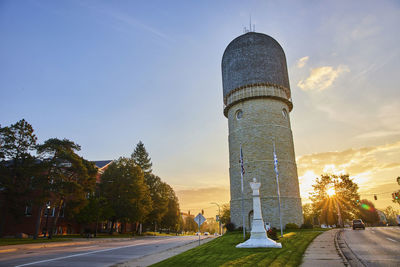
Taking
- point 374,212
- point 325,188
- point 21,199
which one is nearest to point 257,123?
point 21,199

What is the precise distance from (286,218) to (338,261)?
65.6 feet

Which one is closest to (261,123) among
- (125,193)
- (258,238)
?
(258,238)

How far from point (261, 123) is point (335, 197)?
39.7 m

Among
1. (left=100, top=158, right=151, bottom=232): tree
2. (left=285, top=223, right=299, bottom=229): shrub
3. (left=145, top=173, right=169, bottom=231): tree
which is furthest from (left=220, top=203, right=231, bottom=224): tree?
(left=285, top=223, right=299, bottom=229): shrub

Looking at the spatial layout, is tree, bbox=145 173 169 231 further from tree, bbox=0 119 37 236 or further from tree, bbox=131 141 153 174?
tree, bbox=0 119 37 236

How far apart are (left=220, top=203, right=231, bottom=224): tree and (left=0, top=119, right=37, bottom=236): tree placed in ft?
146

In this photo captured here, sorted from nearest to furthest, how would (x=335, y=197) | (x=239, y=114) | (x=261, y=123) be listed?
(x=261, y=123) → (x=239, y=114) → (x=335, y=197)

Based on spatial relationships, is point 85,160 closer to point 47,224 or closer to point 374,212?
point 47,224

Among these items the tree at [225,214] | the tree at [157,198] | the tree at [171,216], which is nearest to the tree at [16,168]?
the tree at [157,198]

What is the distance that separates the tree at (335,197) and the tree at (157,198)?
121 feet

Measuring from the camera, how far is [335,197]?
60531mm

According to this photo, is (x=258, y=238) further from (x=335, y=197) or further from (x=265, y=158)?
(x=335, y=197)

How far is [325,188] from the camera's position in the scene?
62.9 m

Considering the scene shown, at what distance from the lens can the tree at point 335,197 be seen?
59.5 meters
